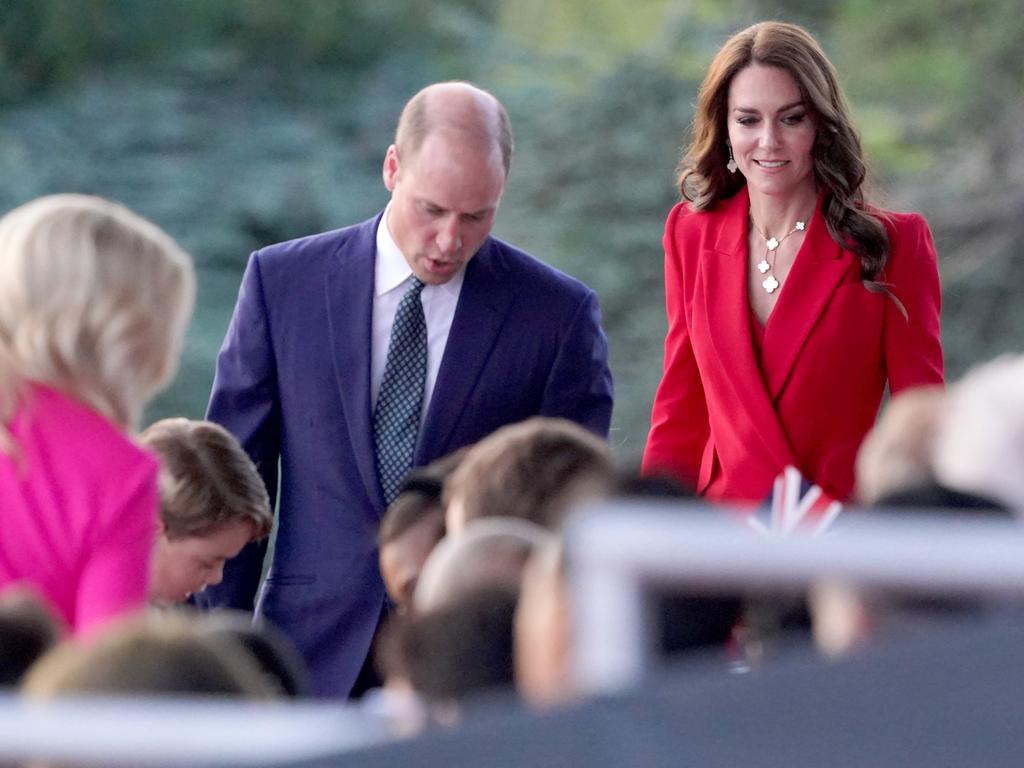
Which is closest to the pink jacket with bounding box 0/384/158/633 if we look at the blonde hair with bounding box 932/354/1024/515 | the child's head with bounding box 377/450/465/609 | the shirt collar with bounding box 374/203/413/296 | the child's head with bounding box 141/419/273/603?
the child's head with bounding box 377/450/465/609

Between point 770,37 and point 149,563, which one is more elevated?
point 770,37

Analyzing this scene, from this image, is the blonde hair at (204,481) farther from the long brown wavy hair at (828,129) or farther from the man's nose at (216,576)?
the long brown wavy hair at (828,129)

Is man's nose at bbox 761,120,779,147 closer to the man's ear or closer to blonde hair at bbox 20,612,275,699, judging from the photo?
the man's ear

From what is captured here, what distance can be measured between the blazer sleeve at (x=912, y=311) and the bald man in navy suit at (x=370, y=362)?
60cm

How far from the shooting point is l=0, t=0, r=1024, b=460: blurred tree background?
1148 centimetres

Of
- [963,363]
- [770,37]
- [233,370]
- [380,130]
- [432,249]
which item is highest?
[770,37]

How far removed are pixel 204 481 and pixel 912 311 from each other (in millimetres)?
1322

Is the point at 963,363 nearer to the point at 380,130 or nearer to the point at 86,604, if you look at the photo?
the point at 380,130

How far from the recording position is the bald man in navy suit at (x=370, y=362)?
12.6 ft

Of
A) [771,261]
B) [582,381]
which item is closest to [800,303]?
[771,261]

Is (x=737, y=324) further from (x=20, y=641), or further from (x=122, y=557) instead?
(x=20, y=641)

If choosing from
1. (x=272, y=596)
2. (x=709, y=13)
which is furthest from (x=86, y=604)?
(x=709, y=13)

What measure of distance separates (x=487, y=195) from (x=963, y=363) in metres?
8.68

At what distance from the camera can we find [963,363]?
1212 centimetres
